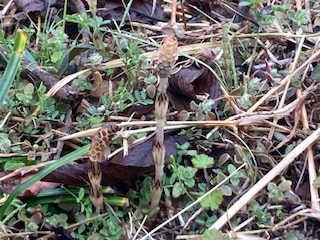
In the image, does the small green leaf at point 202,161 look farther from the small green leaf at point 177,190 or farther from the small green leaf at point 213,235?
the small green leaf at point 213,235

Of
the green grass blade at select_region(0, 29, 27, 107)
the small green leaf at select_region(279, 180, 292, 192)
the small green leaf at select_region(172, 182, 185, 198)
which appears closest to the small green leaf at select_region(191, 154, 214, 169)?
the small green leaf at select_region(172, 182, 185, 198)

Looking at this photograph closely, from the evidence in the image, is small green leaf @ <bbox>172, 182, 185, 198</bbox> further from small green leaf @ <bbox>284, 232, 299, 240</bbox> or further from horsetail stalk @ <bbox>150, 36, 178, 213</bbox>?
small green leaf @ <bbox>284, 232, 299, 240</bbox>

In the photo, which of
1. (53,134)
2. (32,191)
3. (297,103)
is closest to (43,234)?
(32,191)

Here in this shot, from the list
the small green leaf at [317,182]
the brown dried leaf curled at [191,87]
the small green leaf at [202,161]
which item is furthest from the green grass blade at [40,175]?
the small green leaf at [317,182]

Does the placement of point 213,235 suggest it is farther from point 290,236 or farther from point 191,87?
point 191,87

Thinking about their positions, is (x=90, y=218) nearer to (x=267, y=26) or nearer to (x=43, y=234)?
(x=43, y=234)

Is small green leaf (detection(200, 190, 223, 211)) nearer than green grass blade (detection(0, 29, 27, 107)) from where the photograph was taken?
No

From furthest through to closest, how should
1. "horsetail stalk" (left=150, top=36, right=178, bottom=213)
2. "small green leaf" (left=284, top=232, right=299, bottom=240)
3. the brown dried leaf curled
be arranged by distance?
the brown dried leaf curled
"small green leaf" (left=284, top=232, right=299, bottom=240)
"horsetail stalk" (left=150, top=36, right=178, bottom=213)
